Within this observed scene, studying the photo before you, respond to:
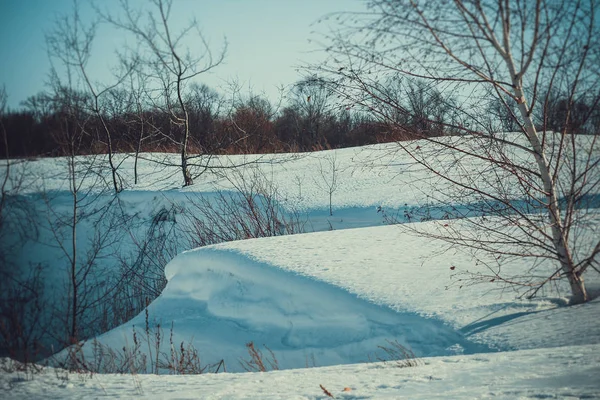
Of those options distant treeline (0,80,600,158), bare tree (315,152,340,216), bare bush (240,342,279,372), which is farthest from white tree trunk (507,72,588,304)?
bare tree (315,152,340,216)

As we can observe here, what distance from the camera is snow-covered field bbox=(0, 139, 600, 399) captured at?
6.36 ft

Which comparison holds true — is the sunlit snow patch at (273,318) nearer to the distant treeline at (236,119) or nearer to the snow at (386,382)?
the snow at (386,382)

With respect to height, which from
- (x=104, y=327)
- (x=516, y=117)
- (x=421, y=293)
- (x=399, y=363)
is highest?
(x=516, y=117)

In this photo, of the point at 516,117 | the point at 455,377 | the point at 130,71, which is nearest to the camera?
the point at 455,377

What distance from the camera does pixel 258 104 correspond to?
1436 cm

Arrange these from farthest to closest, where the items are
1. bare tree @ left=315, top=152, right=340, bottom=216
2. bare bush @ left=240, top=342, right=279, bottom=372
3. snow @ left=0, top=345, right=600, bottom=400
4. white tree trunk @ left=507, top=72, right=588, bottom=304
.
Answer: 1. bare tree @ left=315, top=152, right=340, bottom=216
2. bare bush @ left=240, top=342, right=279, bottom=372
3. white tree trunk @ left=507, top=72, right=588, bottom=304
4. snow @ left=0, top=345, right=600, bottom=400

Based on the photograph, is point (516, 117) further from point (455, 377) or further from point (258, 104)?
point (258, 104)

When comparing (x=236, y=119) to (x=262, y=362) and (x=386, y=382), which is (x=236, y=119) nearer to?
(x=262, y=362)

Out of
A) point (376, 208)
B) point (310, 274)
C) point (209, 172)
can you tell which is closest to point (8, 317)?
point (310, 274)

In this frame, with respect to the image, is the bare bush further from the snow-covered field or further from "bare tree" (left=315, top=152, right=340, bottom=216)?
"bare tree" (left=315, top=152, right=340, bottom=216)

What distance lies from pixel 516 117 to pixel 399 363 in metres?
1.85

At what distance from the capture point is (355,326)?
131 inches

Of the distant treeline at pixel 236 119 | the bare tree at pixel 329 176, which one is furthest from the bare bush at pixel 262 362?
the bare tree at pixel 329 176

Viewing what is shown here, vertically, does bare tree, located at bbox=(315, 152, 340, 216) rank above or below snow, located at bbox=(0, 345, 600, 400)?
above
